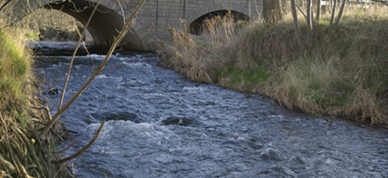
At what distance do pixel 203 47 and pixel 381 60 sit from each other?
5.42 meters

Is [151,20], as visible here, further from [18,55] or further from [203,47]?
[18,55]

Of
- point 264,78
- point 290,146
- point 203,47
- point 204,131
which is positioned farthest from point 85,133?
point 203,47

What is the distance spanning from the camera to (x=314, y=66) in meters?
7.54

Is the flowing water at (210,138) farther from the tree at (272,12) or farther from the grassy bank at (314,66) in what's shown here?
the tree at (272,12)

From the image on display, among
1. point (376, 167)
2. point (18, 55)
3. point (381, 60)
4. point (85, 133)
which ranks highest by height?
point (18, 55)

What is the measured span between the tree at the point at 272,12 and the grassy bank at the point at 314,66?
0.89 feet

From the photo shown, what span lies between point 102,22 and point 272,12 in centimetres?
1156

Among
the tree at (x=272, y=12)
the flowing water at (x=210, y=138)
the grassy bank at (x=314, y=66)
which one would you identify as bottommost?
the flowing water at (x=210, y=138)

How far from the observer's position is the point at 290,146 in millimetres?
4910

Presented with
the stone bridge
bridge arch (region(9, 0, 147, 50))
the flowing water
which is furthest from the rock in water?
the stone bridge

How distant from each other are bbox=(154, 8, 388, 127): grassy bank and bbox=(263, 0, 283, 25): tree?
0.89 ft

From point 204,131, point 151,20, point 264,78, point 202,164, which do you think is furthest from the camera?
point 151,20

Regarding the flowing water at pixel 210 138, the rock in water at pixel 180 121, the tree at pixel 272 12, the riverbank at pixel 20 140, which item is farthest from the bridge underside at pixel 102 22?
the riverbank at pixel 20 140

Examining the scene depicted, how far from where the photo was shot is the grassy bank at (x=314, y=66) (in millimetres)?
6609
